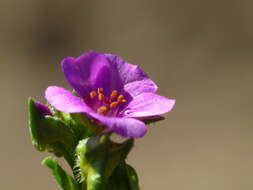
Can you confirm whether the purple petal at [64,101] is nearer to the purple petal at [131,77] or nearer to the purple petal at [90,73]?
the purple petal at [90,73]

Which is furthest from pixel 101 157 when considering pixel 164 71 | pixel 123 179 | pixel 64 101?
pixel 164 71

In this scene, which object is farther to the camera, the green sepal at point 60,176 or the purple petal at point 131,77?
the purple petal at point 131,77

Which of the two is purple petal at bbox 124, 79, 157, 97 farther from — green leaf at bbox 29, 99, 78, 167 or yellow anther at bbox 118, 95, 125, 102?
green leaf at bbox 29, 99, 78, 167

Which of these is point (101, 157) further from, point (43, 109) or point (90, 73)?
point (90, 73)

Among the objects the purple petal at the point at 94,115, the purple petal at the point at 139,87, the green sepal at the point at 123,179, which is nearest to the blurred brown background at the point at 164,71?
the purple petal at the point at 139,87

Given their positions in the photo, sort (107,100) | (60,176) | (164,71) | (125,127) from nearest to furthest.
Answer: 1. (125,127)
2. (60,176)
3. (107,100)
4. (164,71)

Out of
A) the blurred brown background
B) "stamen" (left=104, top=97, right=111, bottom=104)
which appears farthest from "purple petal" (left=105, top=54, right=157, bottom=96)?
the blurred brown background

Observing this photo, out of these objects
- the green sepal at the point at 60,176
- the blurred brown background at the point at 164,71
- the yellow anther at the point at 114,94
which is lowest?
the blurred brown background at the point at 164,71
